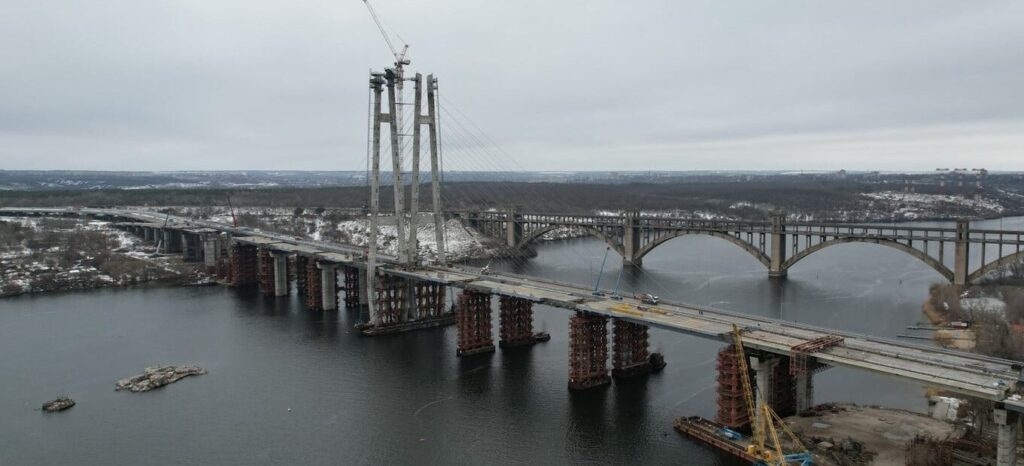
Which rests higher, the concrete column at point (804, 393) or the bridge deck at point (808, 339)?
the bridge deck at point (808, 339)

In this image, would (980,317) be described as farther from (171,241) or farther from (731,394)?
(171,241)

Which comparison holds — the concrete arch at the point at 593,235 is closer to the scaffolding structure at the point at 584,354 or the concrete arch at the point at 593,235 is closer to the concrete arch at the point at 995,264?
the concrete arch at the point at 995,264

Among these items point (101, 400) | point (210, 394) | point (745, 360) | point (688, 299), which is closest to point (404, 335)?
point (210, 394)

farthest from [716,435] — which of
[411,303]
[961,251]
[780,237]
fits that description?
[780,237]

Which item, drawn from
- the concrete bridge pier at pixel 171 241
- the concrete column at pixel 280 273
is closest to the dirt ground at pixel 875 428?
the concrete column at pixel 280 273

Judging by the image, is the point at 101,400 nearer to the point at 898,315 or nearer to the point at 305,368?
the point at 305,368

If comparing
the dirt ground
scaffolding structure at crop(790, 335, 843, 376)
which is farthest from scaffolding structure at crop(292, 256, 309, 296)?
scaffolding structure at crop(790, 335, 843, 376)
